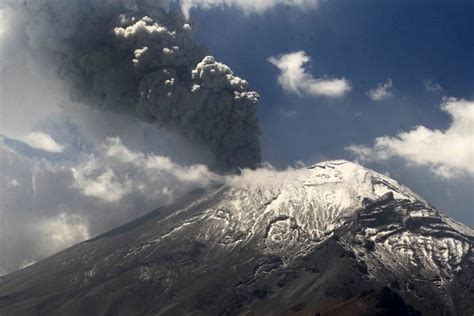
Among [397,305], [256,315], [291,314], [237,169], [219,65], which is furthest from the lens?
[256,315]

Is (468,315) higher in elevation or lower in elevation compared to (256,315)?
lower

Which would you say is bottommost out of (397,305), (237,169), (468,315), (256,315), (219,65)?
(468,315)

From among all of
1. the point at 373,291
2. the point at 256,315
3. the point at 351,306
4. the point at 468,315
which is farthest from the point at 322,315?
the point at 468,315

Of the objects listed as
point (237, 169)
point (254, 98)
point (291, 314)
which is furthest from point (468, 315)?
point (254, 98)

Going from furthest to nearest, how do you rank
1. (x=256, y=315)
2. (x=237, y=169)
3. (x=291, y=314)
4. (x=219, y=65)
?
1. (x=256, y=315)
2. (x=291, y=314)
3. (x=237, y=169)
4. (x=219, y=65)

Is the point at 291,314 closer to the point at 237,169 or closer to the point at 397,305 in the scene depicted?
the point at 397,305

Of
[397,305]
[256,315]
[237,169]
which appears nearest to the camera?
[237,169]

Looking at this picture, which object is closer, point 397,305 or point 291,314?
point 397,305

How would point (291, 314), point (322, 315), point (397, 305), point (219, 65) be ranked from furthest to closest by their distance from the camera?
1. point (291, 314)
2. point (397, 305)
3. point (322, 315)
4. point (219, 65)

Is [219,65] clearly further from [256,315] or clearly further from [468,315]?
[468,315]

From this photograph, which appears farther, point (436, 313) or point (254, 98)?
point (436, 313)
